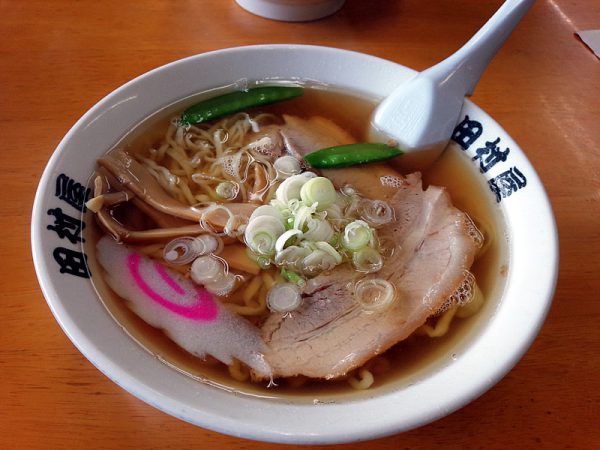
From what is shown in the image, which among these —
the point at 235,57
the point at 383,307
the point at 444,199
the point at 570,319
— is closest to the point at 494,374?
the point at 383,307

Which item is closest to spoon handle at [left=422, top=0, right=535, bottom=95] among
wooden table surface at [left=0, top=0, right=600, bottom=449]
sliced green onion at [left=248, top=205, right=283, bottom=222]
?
wooden table surface at [left=0, top=0, right=600, bottom=449]

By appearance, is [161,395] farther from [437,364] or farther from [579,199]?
[579,199]

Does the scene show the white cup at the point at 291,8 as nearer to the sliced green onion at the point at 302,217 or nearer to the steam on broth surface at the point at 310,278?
the steam on broth surface at the point at 310,278

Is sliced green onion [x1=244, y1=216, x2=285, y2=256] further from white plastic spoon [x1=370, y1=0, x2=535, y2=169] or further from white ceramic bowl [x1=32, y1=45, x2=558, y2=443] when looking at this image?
white plastic spoon [x1=370, y1=0, x2=535, y2=169]

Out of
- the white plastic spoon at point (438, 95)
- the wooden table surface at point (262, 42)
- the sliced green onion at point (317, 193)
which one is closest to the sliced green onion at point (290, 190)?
the sliced green onion at point (317, 193)

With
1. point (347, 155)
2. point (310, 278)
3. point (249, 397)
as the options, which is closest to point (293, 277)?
point (310, 278)

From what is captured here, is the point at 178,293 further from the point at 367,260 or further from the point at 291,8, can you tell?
the point at 291,8
